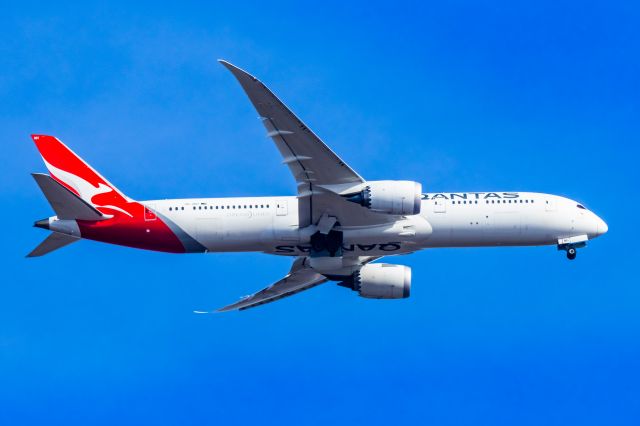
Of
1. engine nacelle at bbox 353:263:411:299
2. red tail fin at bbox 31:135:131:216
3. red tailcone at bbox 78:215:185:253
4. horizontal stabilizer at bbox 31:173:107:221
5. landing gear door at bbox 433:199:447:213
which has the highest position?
red tail fin at bbox 31:135:131:216

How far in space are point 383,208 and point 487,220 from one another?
282 inches

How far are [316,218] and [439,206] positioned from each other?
6.86m

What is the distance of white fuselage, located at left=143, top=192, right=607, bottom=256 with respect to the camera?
60969 mm

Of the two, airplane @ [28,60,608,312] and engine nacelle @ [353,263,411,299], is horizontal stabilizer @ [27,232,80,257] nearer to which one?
airplane @ [28,60,608,312]

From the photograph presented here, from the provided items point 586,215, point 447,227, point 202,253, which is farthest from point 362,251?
point 586,215

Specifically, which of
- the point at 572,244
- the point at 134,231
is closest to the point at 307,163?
the point at 134,231

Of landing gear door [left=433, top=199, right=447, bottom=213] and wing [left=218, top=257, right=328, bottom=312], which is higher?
landing gear door [left=433, top=199, right=447, bottom=213]

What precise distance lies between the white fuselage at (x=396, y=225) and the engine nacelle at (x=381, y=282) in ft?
12.4

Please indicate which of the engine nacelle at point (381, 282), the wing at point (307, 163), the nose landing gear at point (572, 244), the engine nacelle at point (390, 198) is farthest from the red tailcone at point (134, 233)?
the nose landing gear at point (572, 244)

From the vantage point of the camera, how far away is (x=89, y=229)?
200 feet

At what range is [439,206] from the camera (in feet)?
204

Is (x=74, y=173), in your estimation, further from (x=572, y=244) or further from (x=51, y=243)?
(x=572, y=244)

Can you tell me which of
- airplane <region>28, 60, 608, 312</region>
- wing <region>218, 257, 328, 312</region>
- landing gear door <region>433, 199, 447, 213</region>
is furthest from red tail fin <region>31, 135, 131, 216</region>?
landing gear door <region>433, 199, 447, 213</region>

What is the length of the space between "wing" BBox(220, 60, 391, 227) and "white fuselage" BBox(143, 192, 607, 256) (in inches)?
44.2
